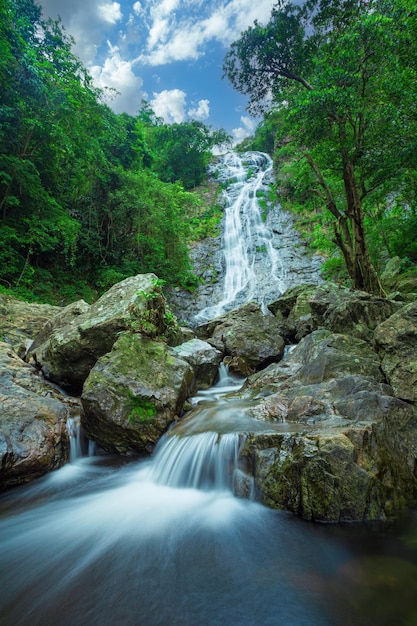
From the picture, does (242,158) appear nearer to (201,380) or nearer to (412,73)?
(412,73)

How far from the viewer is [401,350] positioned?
5.06 metres

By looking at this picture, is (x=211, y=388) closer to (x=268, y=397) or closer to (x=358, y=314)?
(x=268, y=397)

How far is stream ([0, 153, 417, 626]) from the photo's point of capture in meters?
2.13

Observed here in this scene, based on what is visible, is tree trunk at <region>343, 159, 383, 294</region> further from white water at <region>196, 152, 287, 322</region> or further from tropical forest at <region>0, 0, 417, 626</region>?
white water at <region>196, 152, 287, 322</region>

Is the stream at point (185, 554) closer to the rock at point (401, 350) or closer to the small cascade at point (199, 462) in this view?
the small cascade at point (199, 462)

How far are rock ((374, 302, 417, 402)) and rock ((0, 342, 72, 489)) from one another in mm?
5142

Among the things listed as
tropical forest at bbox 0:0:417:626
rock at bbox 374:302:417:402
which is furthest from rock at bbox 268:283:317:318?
rock at bbox 374:302:417:402

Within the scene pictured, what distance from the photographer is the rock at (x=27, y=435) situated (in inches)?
150

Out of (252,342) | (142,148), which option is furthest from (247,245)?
(252,342)

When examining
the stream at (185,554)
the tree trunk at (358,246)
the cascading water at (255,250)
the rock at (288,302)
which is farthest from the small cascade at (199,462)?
the cascading water at (255,250)

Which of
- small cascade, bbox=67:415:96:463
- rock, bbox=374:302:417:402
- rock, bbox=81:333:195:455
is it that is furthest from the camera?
small cascade, bbox=67:415:96:463

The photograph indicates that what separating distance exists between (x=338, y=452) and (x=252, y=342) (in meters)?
5.77

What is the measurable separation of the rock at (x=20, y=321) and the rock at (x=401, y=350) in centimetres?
766

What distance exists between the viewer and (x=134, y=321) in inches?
244
